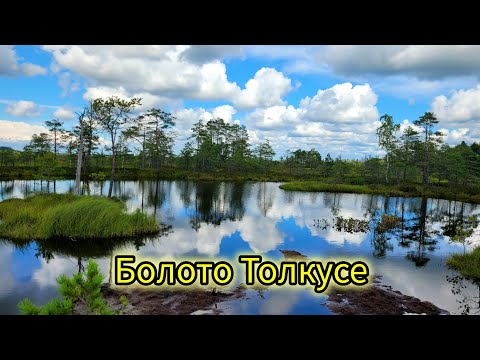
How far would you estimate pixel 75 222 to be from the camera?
57.8ft

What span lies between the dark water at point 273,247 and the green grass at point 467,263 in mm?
532

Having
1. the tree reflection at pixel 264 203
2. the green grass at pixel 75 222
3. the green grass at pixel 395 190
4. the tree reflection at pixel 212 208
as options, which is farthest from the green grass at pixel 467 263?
the green grass at pixel 395 190

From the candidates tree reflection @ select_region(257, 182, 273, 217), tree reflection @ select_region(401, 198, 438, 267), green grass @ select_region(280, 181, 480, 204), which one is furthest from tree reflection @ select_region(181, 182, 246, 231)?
green grass @ select_region(280, 181, 480, 204)

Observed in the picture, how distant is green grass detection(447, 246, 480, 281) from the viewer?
555 inches

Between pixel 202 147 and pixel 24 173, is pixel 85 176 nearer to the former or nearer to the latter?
pixel 24 173

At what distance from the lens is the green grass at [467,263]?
14102 mm

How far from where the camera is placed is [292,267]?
47.8ft

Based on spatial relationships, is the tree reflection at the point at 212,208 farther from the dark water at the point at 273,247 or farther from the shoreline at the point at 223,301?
the shoreline at the point at 223,301

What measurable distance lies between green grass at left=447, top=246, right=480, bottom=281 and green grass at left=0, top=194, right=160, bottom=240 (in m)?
16.1

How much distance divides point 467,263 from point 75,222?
1976cm

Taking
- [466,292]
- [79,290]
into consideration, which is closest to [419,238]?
[466,292]

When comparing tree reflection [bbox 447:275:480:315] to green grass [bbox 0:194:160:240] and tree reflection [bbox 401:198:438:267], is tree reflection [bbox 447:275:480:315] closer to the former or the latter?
tree reflection [bbox 401:198:438:267]
